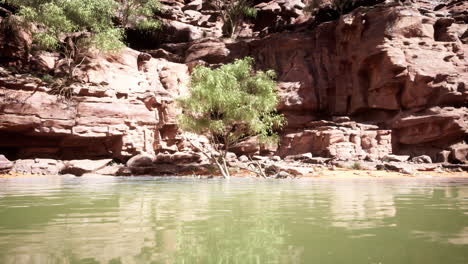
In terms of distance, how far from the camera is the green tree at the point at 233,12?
37.0 m

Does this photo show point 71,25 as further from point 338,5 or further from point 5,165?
point 338,5

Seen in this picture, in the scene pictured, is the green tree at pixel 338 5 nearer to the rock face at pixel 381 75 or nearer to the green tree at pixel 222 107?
the rock face at pixel 381 75

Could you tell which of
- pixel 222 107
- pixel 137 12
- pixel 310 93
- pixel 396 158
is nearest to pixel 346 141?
pixel 396 158

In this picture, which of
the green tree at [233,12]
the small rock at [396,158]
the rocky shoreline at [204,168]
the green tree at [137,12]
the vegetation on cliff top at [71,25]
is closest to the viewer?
the rocky shoreline at [204,168]

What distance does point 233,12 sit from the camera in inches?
1479

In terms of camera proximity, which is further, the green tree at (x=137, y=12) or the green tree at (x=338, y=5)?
the green tree at (x=137, y=12)

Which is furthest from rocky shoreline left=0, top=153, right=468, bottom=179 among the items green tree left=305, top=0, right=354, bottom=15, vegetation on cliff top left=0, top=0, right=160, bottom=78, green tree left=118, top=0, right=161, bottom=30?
green tree left=305, top=0, right=354, bottom=15

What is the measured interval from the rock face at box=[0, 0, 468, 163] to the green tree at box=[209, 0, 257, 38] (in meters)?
5.64

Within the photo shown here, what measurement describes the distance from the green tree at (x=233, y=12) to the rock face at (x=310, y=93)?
564 centimetres

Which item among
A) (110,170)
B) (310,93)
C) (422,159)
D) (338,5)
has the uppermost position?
(338,5)

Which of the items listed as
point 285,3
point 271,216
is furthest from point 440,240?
point 285,3

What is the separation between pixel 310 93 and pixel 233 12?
15.3 metres

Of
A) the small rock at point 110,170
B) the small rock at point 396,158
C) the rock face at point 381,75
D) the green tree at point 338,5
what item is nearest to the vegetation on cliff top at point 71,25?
the small rock at point 110,170

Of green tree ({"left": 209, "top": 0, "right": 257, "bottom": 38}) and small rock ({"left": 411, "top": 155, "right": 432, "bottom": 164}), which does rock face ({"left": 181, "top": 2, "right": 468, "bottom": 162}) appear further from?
green tree ({"left": 209, "top": 0, "right": 257, "bottom": 38})
